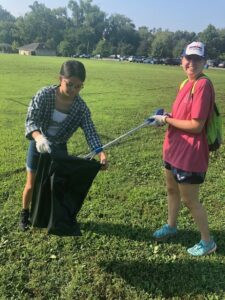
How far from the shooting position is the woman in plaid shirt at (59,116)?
11.2 feet

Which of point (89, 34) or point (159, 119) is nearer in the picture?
point (159, 119)

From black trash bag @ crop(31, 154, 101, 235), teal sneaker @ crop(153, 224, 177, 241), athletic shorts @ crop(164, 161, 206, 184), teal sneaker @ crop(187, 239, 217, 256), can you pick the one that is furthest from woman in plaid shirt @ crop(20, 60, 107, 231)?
teal sneaker @ crop(187, 239, 217, 256)

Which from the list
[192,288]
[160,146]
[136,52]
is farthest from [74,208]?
[136,52]

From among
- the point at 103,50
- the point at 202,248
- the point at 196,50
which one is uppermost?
the point at 103,50

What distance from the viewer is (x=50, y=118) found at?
12.2 feet

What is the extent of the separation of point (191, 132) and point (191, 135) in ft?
0.30

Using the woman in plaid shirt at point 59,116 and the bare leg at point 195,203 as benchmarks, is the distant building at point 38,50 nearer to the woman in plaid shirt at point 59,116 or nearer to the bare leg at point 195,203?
the woman in plaid shirt at point 59,116

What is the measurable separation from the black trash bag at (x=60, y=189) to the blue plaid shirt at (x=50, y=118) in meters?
0.36

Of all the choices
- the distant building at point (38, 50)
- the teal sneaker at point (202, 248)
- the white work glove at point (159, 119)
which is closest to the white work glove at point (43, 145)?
the white work glove at point (159, 119)

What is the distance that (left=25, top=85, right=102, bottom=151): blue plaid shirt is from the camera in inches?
141

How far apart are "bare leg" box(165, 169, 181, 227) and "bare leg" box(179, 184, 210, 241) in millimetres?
250

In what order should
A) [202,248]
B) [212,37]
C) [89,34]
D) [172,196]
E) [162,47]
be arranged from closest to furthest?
[202,248] < [172,196] < [162,47] < [212,37] < [89,34]

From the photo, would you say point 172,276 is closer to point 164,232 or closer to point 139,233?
point 164,232

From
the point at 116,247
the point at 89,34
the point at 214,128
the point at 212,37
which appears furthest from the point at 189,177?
the point at 89,34
